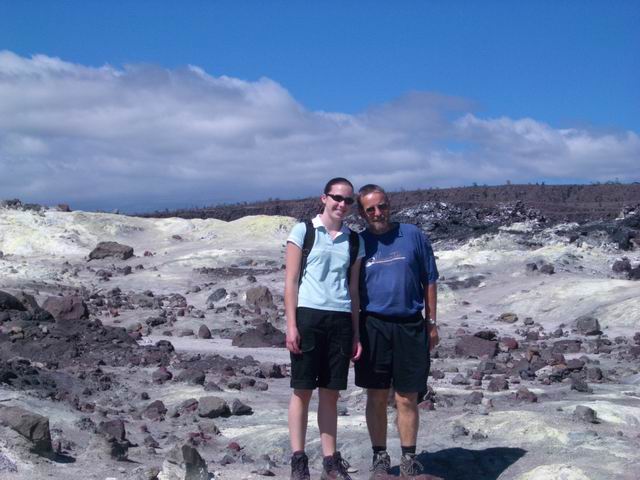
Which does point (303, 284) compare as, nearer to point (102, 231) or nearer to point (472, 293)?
point (472, 293)

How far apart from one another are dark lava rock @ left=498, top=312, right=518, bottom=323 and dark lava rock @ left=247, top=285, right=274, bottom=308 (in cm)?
418

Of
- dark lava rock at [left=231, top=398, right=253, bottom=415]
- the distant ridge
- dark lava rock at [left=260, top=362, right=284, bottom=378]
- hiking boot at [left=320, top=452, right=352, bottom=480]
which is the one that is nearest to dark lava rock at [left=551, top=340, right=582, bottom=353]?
dark lava rock at [left=260, top=362, right=284, bottom=378]

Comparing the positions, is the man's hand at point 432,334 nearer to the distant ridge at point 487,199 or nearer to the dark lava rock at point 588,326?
the dark lava rock at point 588,326

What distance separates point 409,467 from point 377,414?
1.17 ft

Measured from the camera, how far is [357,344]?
5.05 meters

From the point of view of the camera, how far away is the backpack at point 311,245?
4.96 m

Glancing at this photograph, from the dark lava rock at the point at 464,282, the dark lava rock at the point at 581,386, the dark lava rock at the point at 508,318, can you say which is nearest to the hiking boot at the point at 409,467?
the dark lava rock at the point at 581,386

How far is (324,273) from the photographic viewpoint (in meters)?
4.96

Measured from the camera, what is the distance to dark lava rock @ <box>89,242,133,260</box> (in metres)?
23.0

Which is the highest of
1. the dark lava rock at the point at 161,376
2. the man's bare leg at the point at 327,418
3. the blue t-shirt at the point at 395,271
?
the blue t-shirt at the point at 395,271

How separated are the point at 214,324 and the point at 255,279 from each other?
3560mm

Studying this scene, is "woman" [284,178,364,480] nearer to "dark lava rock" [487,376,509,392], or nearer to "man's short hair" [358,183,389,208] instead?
"man's short hair" [358,183,389,208]

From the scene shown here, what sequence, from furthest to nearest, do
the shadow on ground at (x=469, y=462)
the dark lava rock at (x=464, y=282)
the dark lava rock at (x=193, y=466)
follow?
the dark lava rock at (x=464, y=282) < the shadow on ground at (x=469, y=462) < the dark lava rock at (x=193, y=466)

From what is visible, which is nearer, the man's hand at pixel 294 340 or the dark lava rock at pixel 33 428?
the man's hand at pixel 294 340
